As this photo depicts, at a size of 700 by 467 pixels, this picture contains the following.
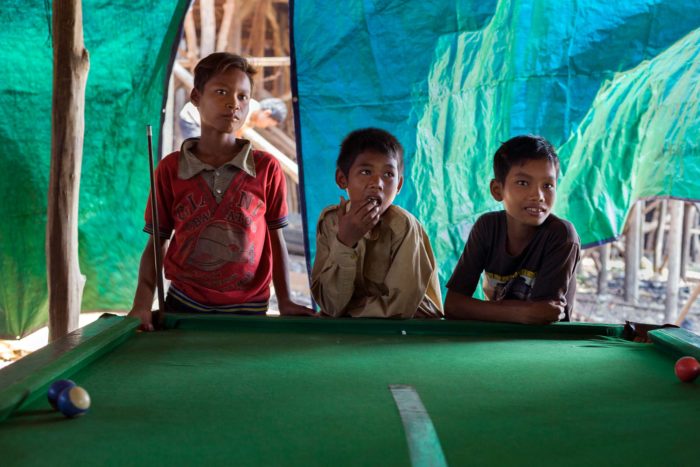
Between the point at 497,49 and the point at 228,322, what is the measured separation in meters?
2.27

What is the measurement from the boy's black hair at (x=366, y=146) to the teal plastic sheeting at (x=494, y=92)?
126 centimetres

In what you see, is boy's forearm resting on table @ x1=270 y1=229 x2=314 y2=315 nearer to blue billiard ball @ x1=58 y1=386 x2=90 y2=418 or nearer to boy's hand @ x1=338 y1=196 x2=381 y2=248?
boy's hand @ x1=338 y1=196 x2=381 y2=248

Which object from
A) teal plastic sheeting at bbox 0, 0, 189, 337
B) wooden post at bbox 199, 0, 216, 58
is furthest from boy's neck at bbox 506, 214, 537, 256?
wooden post at bbox 199, 0, 216, 58

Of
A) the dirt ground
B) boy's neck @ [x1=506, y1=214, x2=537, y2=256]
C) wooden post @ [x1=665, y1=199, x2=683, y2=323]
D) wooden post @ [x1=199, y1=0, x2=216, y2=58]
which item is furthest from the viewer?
the dirt ground

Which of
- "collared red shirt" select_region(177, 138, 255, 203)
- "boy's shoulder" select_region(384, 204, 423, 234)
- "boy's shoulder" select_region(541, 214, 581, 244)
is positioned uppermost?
"collared red shirt" select_region(177, 138, 255, 203)

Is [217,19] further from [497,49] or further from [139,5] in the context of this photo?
[497,49]

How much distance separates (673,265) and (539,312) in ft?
17.2

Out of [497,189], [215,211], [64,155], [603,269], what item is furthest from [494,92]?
[603,269]

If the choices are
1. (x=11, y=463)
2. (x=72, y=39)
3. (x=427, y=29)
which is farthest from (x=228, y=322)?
(x=427, y=29)

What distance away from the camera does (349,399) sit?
52.1 inches

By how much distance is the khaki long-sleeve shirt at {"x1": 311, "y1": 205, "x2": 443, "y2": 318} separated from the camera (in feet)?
7.39

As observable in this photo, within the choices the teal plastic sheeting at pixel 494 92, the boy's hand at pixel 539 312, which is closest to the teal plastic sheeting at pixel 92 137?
the teal plastic sheeting at pixel 494 92

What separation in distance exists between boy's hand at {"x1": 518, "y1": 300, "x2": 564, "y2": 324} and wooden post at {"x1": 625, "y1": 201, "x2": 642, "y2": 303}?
5.31 metres

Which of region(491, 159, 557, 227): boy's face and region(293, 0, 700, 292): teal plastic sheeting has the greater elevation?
region(293, 0, 700, 292): teal plastic sheeting
